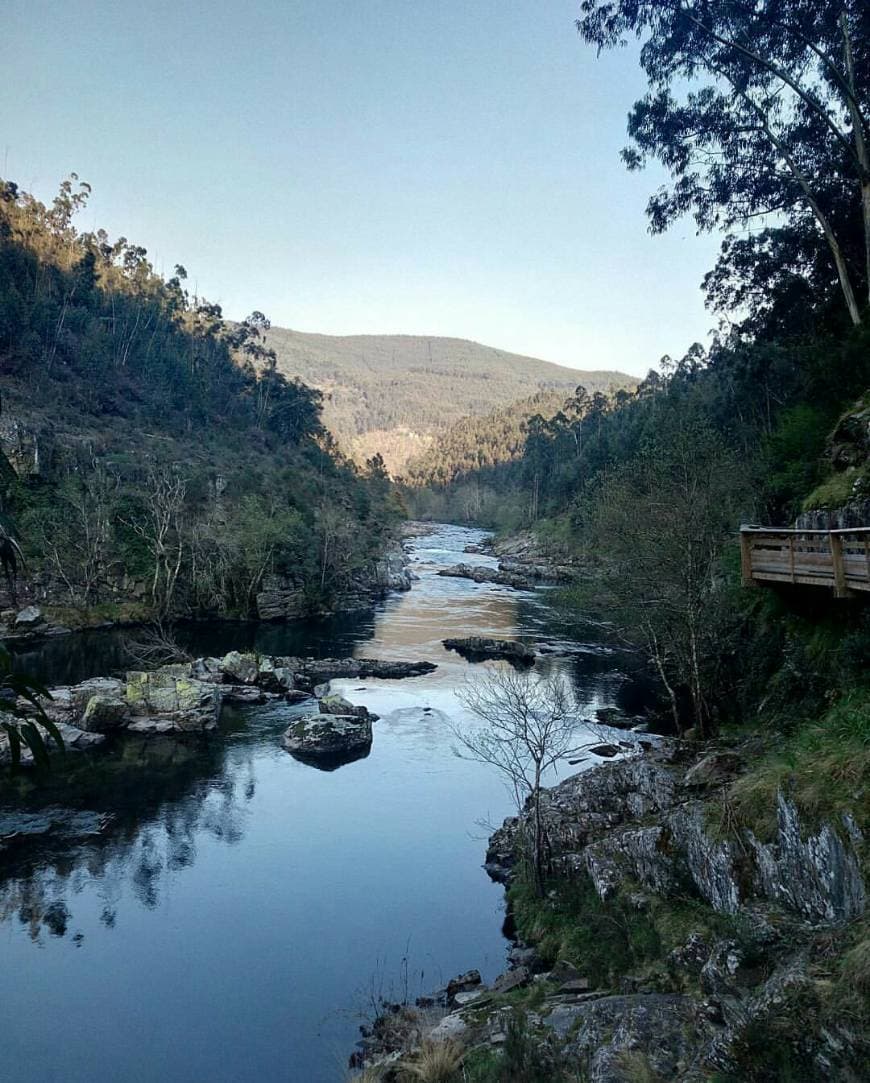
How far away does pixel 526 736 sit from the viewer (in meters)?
18.9

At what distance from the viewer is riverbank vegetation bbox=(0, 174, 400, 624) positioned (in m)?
53.5

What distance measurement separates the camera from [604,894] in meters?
14.5

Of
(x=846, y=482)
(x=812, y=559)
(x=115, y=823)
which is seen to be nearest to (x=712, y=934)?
(x=812, y=559)

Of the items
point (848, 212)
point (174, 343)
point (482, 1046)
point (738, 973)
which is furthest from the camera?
point (174, 343)

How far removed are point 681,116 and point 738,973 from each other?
26.5m

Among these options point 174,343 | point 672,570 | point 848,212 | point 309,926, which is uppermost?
point 174,343

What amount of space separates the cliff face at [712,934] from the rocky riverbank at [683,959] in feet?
0.08

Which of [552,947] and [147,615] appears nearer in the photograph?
[552,947]

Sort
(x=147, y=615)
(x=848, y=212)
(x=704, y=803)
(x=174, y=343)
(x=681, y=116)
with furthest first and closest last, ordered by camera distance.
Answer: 1. (x=174, y=343)
2. (x=147, y=615)
3. (x=848, y=212)
4. (x=681, y=116)
5. (x=704, y=803)

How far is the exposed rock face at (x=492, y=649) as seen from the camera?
40.2 meters

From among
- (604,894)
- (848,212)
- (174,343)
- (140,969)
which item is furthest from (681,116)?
(174,343)

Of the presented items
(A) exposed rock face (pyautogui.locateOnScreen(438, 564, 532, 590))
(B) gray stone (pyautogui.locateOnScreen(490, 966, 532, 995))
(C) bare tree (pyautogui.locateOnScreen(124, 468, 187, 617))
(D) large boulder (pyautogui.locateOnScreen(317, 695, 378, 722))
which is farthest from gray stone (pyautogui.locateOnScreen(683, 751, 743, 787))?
(A) exposed rock face (pyautogui.locateOnScreen(438, 564, 532, 590))

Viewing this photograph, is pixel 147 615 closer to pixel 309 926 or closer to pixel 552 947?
pixel 309 926

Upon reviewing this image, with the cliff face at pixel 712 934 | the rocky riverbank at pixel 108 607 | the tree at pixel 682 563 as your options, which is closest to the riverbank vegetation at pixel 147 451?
the rocky riverbank at pixel 108 607
